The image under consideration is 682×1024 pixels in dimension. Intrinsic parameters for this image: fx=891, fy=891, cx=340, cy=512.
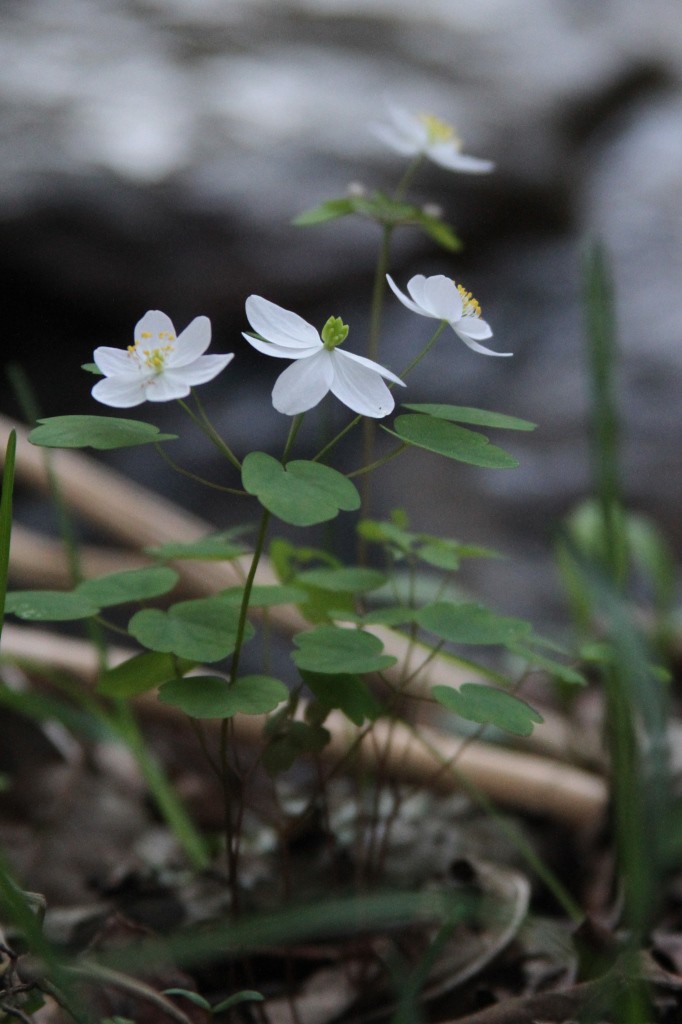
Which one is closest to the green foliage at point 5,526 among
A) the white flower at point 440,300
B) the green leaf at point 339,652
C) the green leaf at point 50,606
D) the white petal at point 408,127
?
the green leaf at point 50,606

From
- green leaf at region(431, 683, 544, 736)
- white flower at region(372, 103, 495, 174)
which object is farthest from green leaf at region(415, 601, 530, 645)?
white flower at region(372, 103, 495, 174)

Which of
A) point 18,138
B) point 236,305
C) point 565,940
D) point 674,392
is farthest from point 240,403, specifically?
point 565,940

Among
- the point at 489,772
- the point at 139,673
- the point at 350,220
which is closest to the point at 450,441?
the point at 139,673

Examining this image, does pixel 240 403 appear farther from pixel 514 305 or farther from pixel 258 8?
pixel 258 8

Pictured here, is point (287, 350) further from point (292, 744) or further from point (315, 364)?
point (292, 744)

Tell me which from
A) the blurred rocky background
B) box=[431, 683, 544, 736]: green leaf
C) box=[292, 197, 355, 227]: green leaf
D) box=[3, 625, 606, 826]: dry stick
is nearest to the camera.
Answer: box=[431, 683, 544, 736]: green leaf

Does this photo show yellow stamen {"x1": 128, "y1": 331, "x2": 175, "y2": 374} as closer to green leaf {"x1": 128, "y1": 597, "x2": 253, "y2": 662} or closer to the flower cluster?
the flower cluster
